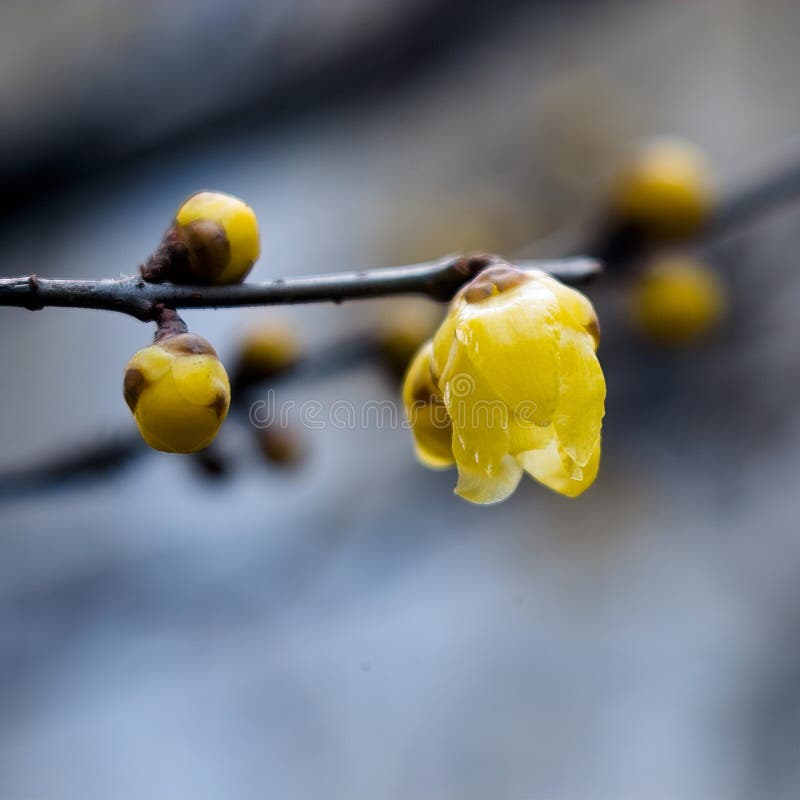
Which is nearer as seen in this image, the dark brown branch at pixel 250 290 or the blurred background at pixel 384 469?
the dark brown branch at pixel 250 290

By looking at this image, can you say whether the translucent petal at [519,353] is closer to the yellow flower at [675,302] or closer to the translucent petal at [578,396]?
the translucent petal at [578,396]

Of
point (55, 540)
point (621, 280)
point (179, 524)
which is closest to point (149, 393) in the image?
point (621, 280)

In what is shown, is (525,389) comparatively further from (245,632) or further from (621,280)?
(245,632)

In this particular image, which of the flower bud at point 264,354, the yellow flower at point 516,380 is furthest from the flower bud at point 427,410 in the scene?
the flower bud at point 264,354

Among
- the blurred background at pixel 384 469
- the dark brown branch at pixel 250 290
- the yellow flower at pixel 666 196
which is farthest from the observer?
the blurred background at pixel 384 469

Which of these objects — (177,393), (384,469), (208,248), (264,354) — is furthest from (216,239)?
(384,469)

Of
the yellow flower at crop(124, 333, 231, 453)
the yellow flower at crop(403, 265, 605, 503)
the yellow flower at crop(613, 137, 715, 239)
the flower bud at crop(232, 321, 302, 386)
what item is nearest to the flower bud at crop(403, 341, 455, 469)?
the yellow flower at crop(403, 265, 605, 503)

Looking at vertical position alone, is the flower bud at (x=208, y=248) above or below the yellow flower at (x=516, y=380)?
above

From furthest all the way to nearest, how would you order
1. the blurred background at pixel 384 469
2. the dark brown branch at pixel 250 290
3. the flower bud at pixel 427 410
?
the blurred background at pixel 384 469
the flower bud at pixel 427 410
the dark brown branch at pixel 250 290
